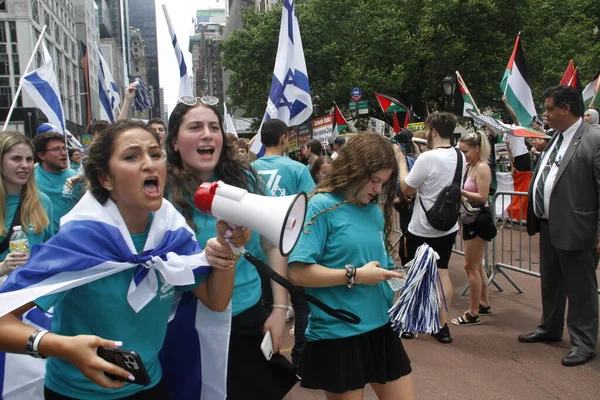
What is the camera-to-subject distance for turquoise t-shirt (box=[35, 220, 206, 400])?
1.80 meters

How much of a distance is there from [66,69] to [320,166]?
227ft

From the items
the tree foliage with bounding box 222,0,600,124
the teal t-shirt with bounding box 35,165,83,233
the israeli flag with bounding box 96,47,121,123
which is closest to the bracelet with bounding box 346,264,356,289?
the teal t-shirt with bounding box 35,165,83,233

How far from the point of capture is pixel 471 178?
17.9ft

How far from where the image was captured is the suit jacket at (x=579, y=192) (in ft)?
13.9

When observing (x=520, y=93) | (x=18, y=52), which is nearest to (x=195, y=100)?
(x=520, y=93)

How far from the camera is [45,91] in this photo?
283 inches

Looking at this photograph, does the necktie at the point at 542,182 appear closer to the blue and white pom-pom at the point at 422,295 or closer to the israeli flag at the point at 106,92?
the blue and white pom-pom at the point at 422,295

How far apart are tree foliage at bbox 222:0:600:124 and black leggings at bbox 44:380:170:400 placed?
24348mm

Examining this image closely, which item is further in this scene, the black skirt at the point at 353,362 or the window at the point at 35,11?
the window at the point at 35,11

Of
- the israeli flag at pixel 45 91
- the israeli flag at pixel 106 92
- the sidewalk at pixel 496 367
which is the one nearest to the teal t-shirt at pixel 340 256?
the sidewalk at pixel 496 367

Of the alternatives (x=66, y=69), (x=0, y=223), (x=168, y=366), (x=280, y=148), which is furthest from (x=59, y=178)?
(x=66, y=69)

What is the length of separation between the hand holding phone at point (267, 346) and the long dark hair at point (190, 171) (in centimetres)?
65

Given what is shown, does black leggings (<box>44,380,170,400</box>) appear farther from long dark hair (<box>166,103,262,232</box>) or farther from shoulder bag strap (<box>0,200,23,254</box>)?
shoulder bag strap (<box>0,200,23,254</box>)

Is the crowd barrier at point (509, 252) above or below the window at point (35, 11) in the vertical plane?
below
